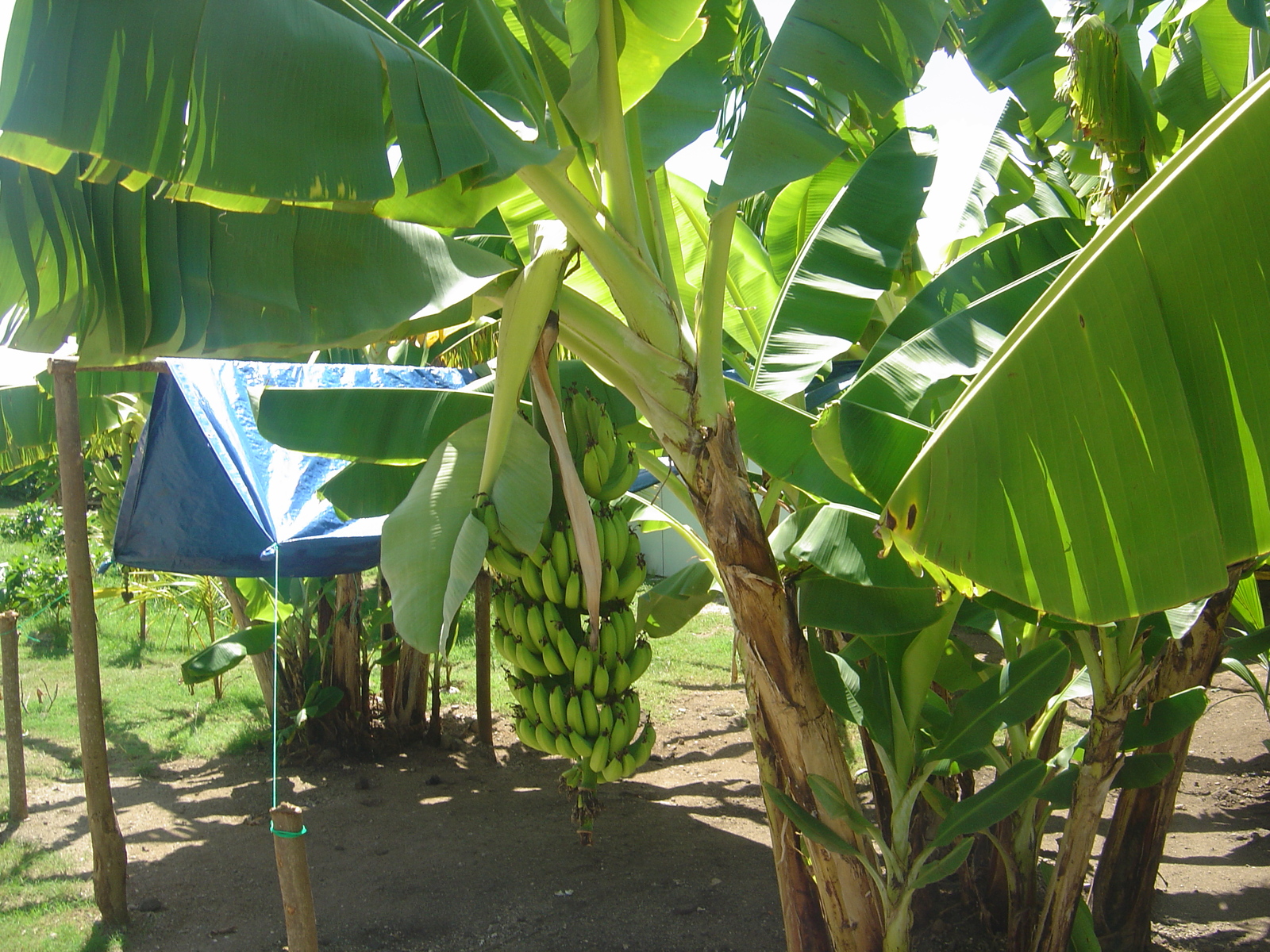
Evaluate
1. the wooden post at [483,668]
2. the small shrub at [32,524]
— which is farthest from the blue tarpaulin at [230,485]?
the small shrub at [32,524]

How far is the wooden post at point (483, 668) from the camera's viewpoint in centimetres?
603

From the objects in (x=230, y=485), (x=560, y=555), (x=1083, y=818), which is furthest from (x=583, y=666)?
(x=230, y=485)

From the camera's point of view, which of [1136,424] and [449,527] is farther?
[449,527]

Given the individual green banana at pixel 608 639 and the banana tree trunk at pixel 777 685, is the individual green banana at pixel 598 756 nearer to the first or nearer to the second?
the individual green banana at pixel 608 639

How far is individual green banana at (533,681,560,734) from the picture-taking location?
8.00ft

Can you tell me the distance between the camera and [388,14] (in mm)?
2443

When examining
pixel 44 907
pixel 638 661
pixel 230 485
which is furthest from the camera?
pixel 44 907

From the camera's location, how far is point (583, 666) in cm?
234

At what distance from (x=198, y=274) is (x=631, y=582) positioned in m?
1.33

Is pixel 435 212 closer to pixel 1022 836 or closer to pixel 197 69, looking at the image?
pixel 197 69

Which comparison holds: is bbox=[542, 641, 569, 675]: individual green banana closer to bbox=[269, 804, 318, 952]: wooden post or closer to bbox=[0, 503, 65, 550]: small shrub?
bbox=[269, 804, 318, 952]: wooden post

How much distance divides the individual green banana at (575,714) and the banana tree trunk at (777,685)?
0.47m

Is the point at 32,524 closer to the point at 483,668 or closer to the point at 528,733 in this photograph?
the point at 483,668

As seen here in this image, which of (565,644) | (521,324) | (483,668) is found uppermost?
(521,324)
